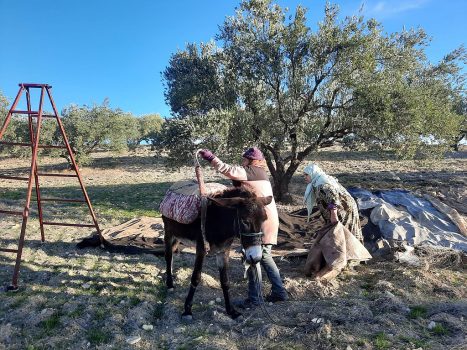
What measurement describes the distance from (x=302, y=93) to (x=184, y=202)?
8.51 meters

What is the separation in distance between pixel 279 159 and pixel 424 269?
797 centimetres

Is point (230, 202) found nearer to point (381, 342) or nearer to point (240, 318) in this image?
point (240, 318)

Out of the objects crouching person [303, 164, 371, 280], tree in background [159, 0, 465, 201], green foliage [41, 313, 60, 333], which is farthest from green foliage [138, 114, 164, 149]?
green foliage [41, 313, 60, 333]

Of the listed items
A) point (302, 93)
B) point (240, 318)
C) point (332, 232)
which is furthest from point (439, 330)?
point (302, 93)

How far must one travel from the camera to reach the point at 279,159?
534 inches

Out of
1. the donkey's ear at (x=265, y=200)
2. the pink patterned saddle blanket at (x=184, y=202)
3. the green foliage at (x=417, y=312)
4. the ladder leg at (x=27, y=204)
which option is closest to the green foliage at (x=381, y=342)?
the green foliage at (x=417, y=312)

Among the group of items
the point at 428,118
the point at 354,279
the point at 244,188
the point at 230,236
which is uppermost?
the point at 428,118

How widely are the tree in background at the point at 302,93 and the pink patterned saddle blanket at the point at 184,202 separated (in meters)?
5.21

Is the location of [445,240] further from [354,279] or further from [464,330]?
[464,330]

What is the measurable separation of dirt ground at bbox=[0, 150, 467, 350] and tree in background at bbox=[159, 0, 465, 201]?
5.37 m

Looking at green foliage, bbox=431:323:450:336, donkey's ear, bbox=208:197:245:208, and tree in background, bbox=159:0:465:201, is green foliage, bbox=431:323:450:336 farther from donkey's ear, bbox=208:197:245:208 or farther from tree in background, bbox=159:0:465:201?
tree in background, bbox=159:0:465:201

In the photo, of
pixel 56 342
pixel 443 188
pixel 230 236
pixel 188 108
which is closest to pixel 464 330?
pixel 230 236

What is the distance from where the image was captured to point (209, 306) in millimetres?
5000

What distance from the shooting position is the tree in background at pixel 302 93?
1098 centimetres
